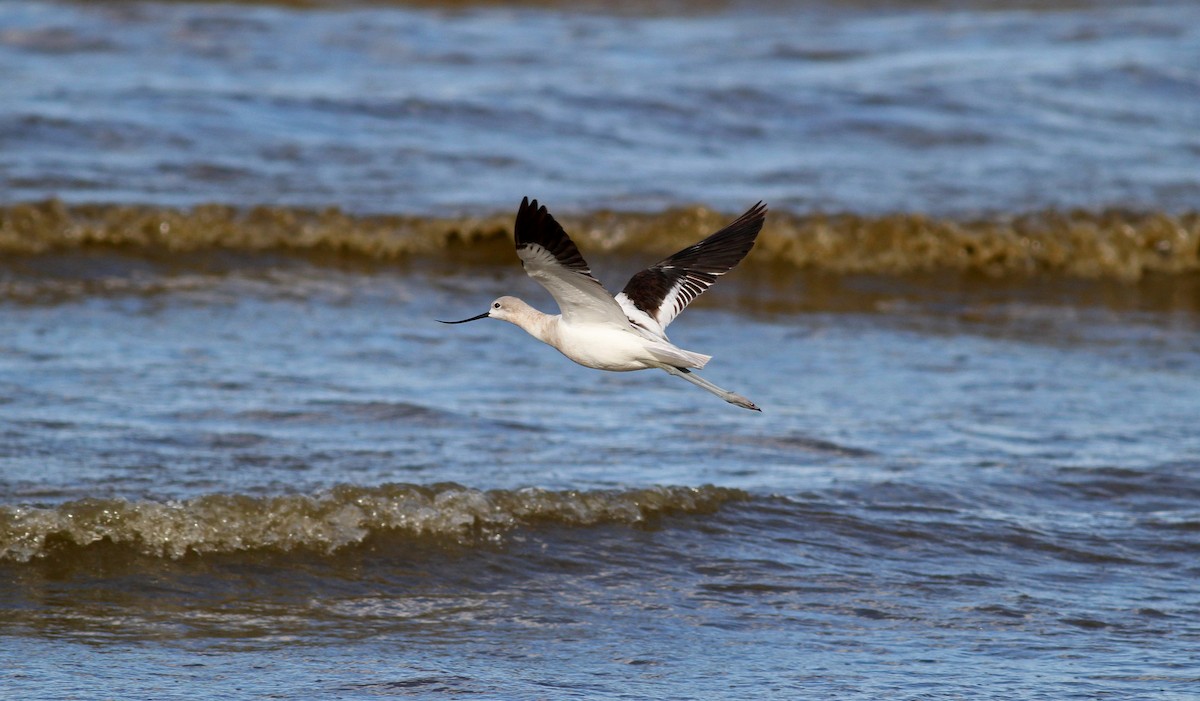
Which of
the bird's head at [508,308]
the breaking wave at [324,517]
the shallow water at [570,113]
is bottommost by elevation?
the breaking wave at [324,517]

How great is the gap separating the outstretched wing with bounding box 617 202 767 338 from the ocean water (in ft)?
3.31

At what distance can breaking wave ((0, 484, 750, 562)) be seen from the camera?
6246 millimetres

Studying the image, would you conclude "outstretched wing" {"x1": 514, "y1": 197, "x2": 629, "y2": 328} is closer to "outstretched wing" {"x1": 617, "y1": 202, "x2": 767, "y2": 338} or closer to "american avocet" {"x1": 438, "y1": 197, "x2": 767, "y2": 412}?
"american avocet" {"x1": 438, "y1": 197, "x2": 767, "y2": 412}

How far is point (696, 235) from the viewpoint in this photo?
1276cm

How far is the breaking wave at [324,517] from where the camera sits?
625 cm

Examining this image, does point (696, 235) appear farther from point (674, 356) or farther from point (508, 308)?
point (674, 356)

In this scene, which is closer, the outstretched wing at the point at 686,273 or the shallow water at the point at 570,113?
the outstretched wing at the point at 686,273

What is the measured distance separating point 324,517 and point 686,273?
1.88 metres

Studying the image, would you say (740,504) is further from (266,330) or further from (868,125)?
(868,125)

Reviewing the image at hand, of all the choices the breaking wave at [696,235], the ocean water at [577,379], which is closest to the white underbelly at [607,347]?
the ocean water at [577,379]

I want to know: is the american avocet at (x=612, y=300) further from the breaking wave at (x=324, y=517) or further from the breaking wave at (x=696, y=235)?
the breaking wave at (x=696, y=235)

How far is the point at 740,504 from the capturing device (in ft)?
23.0

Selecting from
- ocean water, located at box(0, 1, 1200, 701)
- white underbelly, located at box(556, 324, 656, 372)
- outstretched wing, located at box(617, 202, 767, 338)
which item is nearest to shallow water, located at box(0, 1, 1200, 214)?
ocean water, located at box(0, 1, 1200, 701)

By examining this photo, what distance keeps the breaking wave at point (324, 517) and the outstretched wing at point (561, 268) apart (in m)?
1.23
